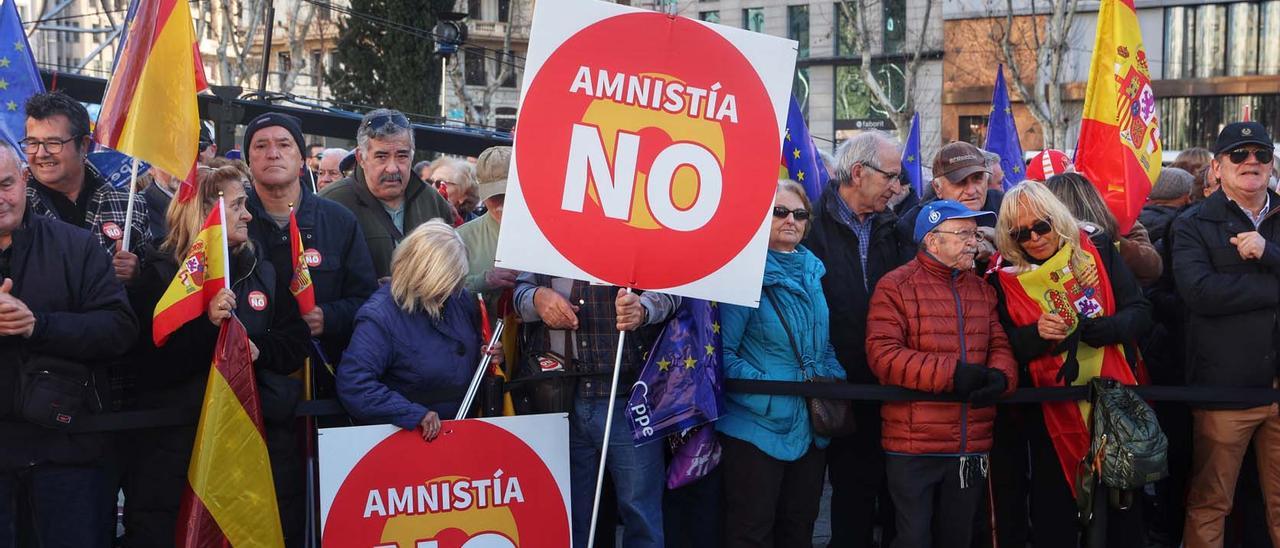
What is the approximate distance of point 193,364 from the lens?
14.7ft

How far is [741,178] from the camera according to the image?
178 inches

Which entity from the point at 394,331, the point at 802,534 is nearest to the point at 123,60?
the point at 394,331

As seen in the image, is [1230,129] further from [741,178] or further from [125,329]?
[125,329]

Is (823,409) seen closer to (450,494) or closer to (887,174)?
(887,174)

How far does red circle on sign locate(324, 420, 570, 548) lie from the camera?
4.43 meters

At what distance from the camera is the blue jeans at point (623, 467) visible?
15.7 ft

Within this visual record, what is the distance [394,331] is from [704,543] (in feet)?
5.31

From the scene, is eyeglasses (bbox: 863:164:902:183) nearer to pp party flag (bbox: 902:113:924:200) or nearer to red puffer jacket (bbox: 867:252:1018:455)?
red puffer jacket (bbox: 867:252:1018:455)

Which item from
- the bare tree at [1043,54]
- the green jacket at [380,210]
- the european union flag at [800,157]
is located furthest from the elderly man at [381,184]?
the bare tree at [1043,54]

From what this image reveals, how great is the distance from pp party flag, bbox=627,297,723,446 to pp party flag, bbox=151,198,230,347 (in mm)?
1605

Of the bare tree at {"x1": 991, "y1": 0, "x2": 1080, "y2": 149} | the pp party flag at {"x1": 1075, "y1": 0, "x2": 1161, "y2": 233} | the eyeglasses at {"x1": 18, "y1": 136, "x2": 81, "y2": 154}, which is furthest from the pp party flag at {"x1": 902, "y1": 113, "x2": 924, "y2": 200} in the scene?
the bare tree at {"x1": 991, "y1": 0, "x2": 1080, "y2": 149}

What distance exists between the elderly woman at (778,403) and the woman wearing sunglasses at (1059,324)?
0.84 m

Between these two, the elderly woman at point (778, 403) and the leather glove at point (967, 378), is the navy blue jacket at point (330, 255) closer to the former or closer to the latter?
the elderly woman at point (778, 403)

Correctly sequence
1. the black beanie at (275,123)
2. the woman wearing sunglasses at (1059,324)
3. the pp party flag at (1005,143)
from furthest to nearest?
1. the pp party flag at (1005,143)
2. the black beanie at (275,123)
3. the woman wearing sunglasses at (1059,324)
